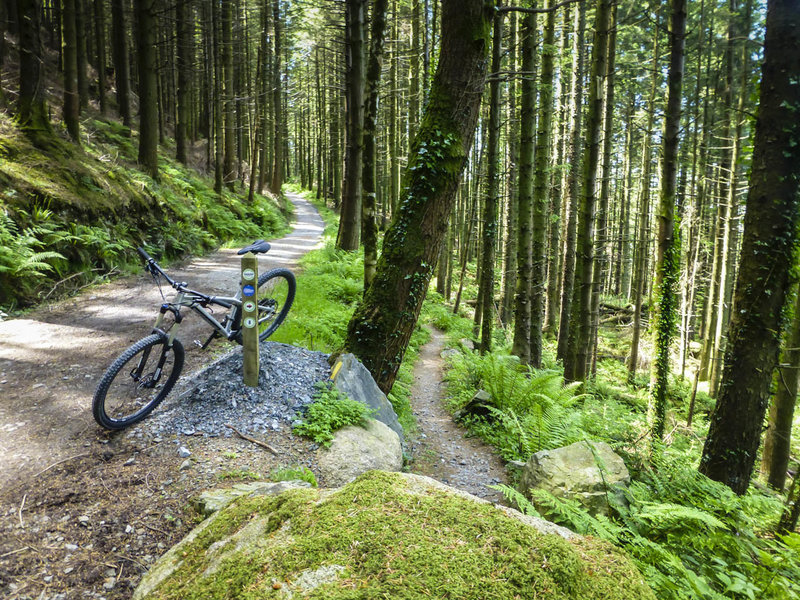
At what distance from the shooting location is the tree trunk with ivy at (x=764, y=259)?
453 centimetres

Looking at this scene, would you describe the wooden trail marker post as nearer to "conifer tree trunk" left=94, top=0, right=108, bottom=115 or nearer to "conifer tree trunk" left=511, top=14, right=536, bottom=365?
"conifer tree trunk" left=511, top=14, right=536, bottom=365

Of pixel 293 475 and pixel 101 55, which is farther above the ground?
pixel 101 55

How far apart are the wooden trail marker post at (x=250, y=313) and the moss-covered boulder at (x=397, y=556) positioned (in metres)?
2.67

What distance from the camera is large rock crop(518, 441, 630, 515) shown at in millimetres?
4391

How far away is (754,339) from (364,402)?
4380 mm

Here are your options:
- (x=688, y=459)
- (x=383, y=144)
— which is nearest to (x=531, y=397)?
(x=688, y=459)

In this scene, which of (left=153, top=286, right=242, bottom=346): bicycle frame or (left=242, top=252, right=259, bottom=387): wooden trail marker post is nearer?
(left=153, top=286, right=242, bottom=346): bicycle frame

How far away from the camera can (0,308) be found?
752cm

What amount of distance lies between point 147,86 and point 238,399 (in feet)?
47.3

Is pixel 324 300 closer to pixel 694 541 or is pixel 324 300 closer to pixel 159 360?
pixel 159 360

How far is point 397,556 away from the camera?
1833 mm

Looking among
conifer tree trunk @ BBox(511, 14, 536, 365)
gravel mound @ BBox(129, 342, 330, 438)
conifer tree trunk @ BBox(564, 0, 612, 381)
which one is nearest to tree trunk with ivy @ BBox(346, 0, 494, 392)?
gravel mound @ BBox(129, 342, 330, 438)

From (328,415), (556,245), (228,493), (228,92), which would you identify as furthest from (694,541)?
(228,92)

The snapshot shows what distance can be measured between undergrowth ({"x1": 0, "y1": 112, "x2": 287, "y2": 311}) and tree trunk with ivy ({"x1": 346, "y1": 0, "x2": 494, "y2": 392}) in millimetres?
6525
